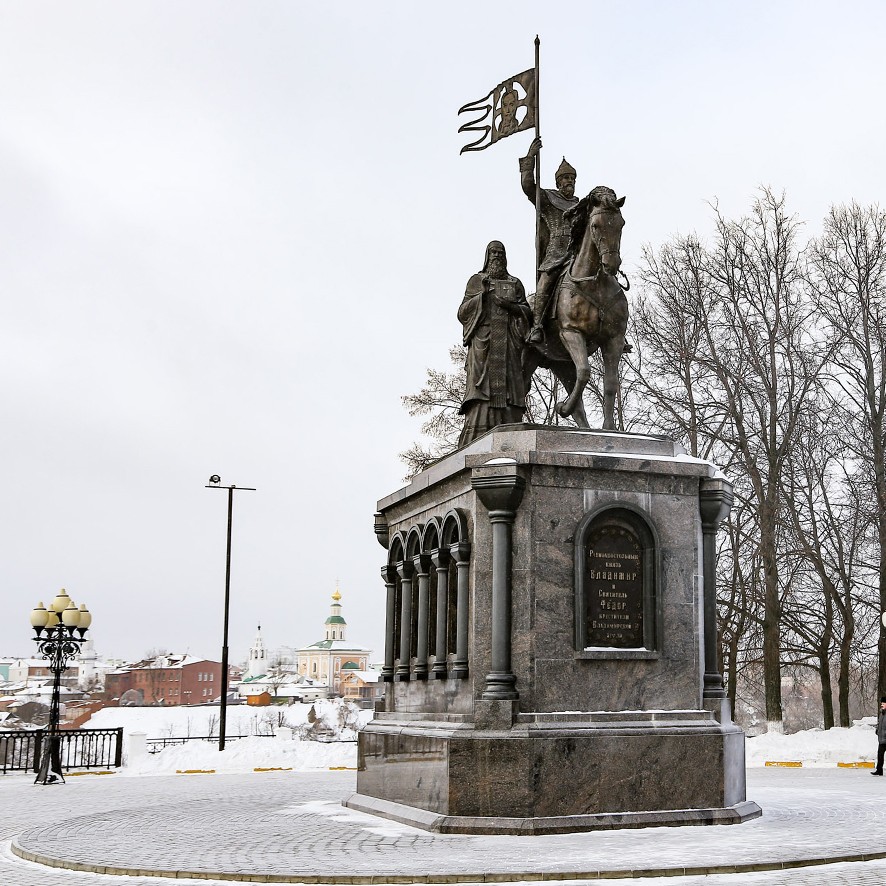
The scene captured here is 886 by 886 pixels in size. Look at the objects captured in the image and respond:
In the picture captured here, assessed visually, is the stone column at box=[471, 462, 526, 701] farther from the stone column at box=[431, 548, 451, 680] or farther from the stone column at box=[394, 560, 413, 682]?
the stone column at box=[394, 560, 413, 682]

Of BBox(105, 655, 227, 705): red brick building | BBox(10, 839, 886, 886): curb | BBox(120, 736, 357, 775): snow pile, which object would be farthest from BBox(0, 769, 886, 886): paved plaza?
BBox(105, 655, 227, 705): red brick building

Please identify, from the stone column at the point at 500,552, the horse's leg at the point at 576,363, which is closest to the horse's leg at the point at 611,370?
the horse's leg at the point at 576,363

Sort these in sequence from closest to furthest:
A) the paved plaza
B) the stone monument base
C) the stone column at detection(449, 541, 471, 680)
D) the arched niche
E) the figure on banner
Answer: the paved plaza → the stone monument base → the arched niche → the stone column at detection(449, 541, 471, 680) → the figure on banner

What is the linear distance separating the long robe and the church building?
436ft

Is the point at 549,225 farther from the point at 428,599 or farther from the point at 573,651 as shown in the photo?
the point at 573,651

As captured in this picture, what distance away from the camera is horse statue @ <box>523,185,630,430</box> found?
1320 centimetres

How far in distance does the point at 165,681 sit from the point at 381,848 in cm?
10733

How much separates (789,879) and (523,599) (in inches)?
158

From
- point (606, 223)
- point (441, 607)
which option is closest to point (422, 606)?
point (441, 607)

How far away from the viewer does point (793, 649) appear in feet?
101

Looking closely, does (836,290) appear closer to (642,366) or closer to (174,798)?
(642,366)

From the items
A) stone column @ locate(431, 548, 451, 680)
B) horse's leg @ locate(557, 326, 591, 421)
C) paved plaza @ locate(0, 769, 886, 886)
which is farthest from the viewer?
horse's leg @ locate(557, 326, 591, 421)

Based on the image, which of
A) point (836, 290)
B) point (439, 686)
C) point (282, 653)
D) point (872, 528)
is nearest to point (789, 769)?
point (872, 528)

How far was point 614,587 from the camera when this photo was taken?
12133 mm
